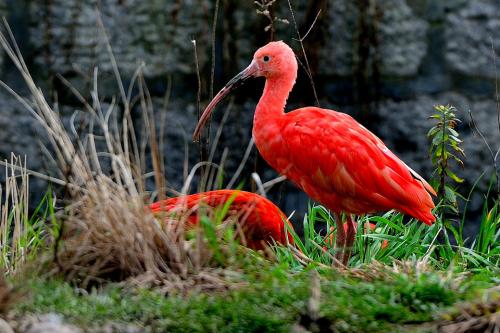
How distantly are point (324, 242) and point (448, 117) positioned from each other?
951mm

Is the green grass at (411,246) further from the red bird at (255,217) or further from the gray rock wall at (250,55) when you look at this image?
the gray rock wall at (250,55)

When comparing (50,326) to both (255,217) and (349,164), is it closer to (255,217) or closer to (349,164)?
(255,217)

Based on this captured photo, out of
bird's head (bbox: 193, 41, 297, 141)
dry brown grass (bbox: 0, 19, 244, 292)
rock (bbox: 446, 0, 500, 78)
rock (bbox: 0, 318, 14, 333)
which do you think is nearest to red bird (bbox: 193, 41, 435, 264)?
bird's head (bbox: 193, 41, 297, 141)

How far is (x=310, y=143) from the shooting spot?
5.45 m

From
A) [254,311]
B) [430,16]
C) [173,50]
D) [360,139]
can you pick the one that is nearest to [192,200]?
[360,139]

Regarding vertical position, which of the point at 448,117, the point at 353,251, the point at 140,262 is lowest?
the point at 353,251

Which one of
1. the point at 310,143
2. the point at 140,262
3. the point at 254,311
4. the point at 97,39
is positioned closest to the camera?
the point at 254,311

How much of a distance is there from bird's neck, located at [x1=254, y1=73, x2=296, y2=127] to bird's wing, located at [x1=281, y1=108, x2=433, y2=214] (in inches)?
8.8

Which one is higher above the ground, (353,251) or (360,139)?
(360,139)

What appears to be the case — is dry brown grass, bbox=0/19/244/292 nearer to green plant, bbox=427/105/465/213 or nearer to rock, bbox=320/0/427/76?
green plant, bbox=427/105/465/213

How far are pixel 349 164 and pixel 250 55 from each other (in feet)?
7.43

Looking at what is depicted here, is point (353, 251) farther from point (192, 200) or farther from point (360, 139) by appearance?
point (192, 200)

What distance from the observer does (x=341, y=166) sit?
5.41 meters

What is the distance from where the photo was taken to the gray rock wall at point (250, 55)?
745 centimetres
